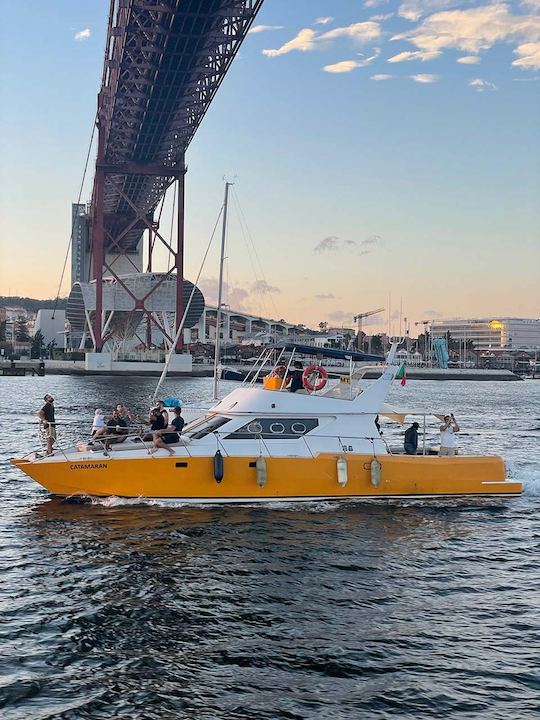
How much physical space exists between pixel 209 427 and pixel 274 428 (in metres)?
1.30

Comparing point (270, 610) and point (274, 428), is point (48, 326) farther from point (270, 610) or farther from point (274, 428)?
point (270, 610)

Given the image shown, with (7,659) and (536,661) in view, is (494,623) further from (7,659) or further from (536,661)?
(7,659)

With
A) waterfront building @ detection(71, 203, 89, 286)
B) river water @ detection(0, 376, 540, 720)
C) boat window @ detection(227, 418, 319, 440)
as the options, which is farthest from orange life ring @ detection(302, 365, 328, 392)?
waterfront building @ detection(71, 203, 89, 286)

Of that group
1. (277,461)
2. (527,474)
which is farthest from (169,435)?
(527,474)

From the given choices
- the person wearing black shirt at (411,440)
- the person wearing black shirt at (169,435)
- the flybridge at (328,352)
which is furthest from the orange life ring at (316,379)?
the person wearing black shirt at (169,435)

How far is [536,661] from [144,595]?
5017 millimetres

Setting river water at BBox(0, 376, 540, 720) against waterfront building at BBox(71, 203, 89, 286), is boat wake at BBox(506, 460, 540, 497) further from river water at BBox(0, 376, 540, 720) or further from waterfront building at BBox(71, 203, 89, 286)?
waterfront building at BBox(71, 203, 89, 286)

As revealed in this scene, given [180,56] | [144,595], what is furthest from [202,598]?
[180,56]

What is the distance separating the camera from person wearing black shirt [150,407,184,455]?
14.7 metres

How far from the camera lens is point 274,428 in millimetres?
15141

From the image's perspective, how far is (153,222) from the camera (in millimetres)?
99438

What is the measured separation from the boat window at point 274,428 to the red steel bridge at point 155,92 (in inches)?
1576

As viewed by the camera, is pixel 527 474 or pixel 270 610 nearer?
pixel 270 610

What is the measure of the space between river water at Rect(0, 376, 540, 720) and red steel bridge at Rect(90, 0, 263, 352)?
1656 inches
